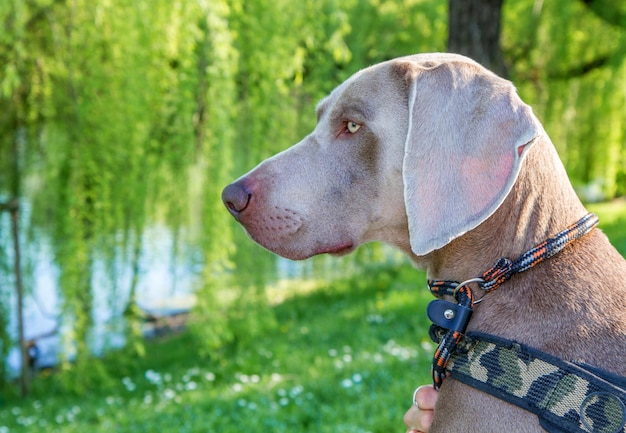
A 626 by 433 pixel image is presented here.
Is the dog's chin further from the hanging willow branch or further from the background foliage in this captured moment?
the hanging willow branch

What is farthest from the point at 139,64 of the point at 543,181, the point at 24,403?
the point at 543,181

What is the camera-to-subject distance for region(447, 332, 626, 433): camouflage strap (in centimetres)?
145

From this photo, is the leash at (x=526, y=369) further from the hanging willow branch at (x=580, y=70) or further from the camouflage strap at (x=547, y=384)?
the hanging willow branch at (x=580, y=70)

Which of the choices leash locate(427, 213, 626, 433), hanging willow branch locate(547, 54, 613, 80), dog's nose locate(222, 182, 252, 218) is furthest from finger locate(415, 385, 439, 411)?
hanging willow branch locate(547, 54, 613, 80)

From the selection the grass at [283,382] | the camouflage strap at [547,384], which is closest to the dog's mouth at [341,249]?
the camouflage strap at [547,384]

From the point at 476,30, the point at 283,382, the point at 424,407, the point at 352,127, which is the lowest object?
the point at 283,382

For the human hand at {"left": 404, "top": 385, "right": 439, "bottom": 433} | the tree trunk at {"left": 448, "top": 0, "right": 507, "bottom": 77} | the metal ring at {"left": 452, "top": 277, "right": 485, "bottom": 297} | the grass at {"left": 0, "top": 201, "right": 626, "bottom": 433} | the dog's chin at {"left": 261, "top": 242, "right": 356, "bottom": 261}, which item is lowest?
the grass at {"left": 0, "top": 201, "right": 626, "bottom": 433}

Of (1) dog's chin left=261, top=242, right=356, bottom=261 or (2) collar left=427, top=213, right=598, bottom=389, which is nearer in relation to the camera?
(2) collar left=427, top=213, right=598, bottom=389

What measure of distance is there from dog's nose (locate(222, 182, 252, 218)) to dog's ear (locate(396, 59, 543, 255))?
484 mm

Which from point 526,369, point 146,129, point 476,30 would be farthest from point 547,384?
point 476,30

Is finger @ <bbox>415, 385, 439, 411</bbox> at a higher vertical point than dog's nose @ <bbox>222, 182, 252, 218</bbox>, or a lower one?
lower

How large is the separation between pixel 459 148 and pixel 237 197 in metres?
0.66

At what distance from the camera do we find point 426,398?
1.95 m

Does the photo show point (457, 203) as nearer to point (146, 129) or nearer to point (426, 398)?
point (426, 398)
